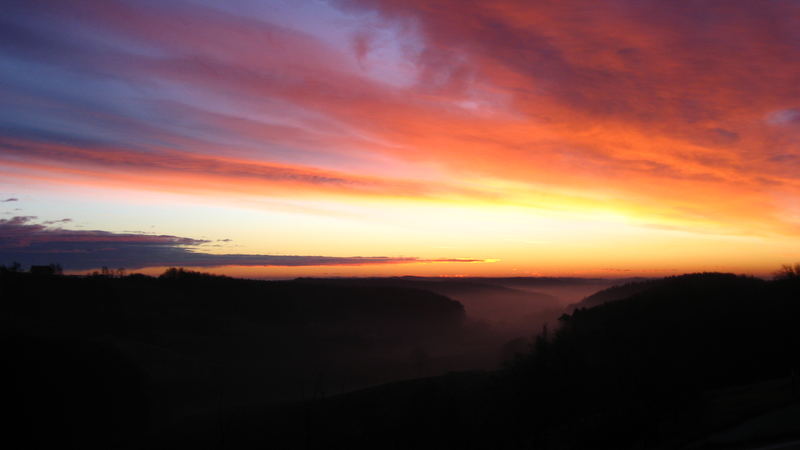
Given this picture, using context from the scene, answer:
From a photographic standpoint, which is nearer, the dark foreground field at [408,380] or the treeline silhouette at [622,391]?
the treeline silhouette at [622,391]

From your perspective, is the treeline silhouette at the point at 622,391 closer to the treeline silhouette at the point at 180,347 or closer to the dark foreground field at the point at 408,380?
the dark foreground field at the point at 408,380

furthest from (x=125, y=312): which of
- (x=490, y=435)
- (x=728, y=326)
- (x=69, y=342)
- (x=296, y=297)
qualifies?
(x=728, y=326)

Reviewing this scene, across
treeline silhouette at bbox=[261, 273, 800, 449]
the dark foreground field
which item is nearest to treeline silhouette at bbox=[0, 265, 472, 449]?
the dark foreground field

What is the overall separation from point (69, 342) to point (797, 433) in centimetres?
5930

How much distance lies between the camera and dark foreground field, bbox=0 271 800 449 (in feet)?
66.8

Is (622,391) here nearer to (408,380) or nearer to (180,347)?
(408,380)

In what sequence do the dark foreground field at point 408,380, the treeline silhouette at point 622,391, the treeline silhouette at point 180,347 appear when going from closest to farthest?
the treeline silhouette at point 622,391 < the dark foreground field at point 408,380 < the treeline silhouette at point 180,347

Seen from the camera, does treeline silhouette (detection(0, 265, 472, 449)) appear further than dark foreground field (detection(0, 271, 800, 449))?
Yes

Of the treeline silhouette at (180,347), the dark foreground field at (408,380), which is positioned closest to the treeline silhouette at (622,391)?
the dark foreground field at (408,380)

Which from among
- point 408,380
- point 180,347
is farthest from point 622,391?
point 180,347

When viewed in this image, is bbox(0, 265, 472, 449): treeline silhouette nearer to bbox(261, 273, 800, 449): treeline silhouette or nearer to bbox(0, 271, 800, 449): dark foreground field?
bbox(0, 271, 800, 449): dark foreground field

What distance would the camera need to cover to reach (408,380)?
44906mm

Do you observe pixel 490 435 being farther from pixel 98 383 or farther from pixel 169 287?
pixel 169 287

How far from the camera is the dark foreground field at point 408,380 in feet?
66.8
